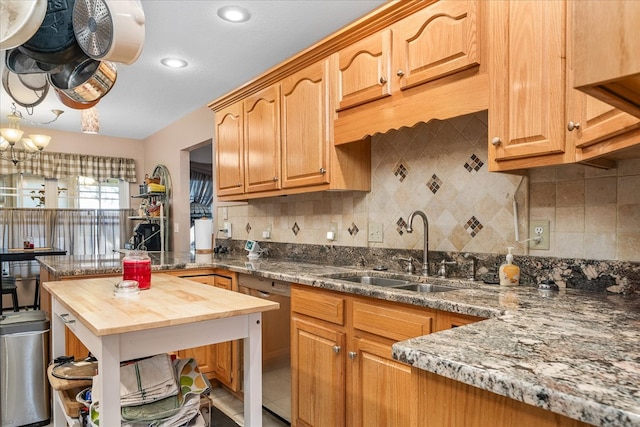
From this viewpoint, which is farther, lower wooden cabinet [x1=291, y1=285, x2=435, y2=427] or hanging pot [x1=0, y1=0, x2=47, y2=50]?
lower wooden cabinet [x1=291, y1=285, x2=435, y2=427]

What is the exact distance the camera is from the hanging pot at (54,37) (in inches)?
52.2

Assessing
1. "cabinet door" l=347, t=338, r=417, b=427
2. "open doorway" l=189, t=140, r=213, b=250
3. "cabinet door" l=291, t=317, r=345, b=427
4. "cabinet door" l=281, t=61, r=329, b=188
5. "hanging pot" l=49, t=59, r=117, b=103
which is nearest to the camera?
"hanging pot" l=49, t=59, r=117, b=103

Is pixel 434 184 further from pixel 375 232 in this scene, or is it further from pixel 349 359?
pixel 349 359

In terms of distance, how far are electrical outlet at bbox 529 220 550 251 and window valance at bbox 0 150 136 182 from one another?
5728mm

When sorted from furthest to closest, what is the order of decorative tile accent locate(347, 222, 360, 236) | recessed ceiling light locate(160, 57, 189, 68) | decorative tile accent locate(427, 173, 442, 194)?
recessed ceiling light locate(160, 57, 189, 68), decorative tile accent locate(347, 222, 360, 236), decorative tile accent locate(427, 173, 442, 194)

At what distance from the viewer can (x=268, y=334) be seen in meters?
2.30

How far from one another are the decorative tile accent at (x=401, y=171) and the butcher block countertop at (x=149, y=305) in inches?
47.5

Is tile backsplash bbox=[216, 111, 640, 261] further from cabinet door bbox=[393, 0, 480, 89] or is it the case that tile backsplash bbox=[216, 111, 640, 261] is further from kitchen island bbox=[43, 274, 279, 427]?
kitchen island bbox=[43, 274, 279, 427]

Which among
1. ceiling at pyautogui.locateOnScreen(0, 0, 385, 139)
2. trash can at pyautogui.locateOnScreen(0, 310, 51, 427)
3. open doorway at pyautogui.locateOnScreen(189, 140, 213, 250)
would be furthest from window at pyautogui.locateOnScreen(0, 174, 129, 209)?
trash can at pyautogui.locateOnScreen(0, 310, 51, 427)

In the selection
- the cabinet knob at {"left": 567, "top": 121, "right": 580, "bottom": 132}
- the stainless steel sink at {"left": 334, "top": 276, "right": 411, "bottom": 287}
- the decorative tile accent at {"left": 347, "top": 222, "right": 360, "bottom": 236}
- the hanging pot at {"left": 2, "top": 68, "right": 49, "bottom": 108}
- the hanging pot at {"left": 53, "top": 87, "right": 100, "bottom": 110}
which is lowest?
the stainless steel sink at {"left": 334, "top": 276, "right": 411, "bottom": 287}

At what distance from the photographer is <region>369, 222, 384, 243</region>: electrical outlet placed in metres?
2.46

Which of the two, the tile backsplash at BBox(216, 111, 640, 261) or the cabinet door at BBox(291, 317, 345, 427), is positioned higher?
the tile backsplash at BBox(216, 111, 640, 261)

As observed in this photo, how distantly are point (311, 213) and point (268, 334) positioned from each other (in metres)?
1.01

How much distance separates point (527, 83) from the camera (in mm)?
1461
